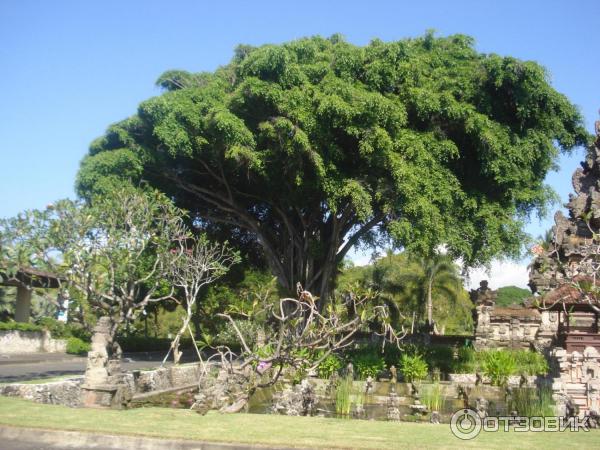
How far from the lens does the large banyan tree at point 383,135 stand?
2016cm

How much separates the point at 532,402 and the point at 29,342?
27111 mm

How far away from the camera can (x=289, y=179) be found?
23.2m

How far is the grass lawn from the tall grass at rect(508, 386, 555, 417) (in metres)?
3.68

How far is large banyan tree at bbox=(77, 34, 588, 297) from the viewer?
20.2 metres

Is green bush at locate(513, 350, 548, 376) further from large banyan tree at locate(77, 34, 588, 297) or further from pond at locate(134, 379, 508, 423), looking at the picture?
large banyan tree at locate(77, 34, 588, 297)

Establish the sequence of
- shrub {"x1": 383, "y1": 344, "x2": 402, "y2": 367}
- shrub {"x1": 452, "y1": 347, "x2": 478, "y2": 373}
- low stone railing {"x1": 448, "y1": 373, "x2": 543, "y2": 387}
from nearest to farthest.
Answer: low stone railing {"x1": 448, "y1": 373, "x2": 543, "y2": 387}
shrub {"x1": 452, "y1": 347, "x2": 478, "y2": 373}
shrub {"x1": 383, "y1": 344, "x2": 402, "y2": 367}

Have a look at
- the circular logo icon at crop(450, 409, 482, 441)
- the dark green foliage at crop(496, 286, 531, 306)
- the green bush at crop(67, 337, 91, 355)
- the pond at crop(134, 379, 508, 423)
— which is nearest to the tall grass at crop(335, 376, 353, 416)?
the pond at crop(134, 379, 508, 423)

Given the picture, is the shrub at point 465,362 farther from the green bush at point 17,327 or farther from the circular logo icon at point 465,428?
the green bush at point 17,327

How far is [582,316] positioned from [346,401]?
27.2 feet

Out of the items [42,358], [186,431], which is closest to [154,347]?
[42,358]

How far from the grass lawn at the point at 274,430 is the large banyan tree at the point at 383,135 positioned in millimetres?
10906

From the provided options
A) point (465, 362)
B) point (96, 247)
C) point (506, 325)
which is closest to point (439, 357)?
point (465, 362)

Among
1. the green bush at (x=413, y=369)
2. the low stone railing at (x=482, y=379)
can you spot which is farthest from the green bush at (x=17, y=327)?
the low stone railing at (x=482, y=379)

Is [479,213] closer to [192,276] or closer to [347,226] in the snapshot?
[347,226]
